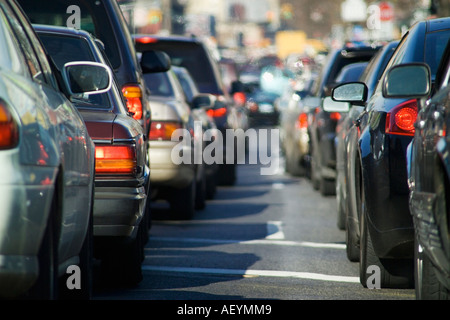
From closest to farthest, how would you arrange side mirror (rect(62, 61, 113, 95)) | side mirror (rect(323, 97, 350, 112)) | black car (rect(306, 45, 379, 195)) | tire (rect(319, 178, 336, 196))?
side mirror (rect(62, 61, 113, 95)) → side mirror (rect(323, 97, 350, 112)) → black car (rect(306, 45, 379, 195)) → tire (rect(319, 178, 336, 196))

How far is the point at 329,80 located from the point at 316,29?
12257 cm

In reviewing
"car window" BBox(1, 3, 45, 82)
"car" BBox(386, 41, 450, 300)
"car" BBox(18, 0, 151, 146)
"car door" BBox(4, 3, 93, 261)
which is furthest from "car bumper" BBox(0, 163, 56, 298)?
"car" BBox(18, 0, 151, 146)

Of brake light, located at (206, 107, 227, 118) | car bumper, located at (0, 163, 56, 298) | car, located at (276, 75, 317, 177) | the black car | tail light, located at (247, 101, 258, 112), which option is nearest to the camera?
car bumper, located at (0, 163, 56, 298)

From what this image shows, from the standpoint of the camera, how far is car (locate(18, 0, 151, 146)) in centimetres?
1008

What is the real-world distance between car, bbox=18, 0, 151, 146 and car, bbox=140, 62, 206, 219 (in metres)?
1.23

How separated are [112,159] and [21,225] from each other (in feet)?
9.47

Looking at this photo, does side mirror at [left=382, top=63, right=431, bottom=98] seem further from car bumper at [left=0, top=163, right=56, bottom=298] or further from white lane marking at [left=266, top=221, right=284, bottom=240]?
white lane marking at [left=266, top=221, right=284, bottom=240]

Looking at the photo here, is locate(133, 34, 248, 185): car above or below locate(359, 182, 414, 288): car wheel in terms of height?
above

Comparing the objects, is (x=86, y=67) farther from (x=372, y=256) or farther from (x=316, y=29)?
(x=316, y=29)

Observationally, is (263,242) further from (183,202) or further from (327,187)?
(327,187)

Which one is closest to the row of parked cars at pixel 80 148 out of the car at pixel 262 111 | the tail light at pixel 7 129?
the tail light at pixel 7 129

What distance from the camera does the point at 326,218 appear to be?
43.2 feet

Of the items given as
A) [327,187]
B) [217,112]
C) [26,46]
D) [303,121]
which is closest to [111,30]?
[26,46]

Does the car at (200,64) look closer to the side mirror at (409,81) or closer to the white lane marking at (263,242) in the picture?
the white lane marking at (263,242)
